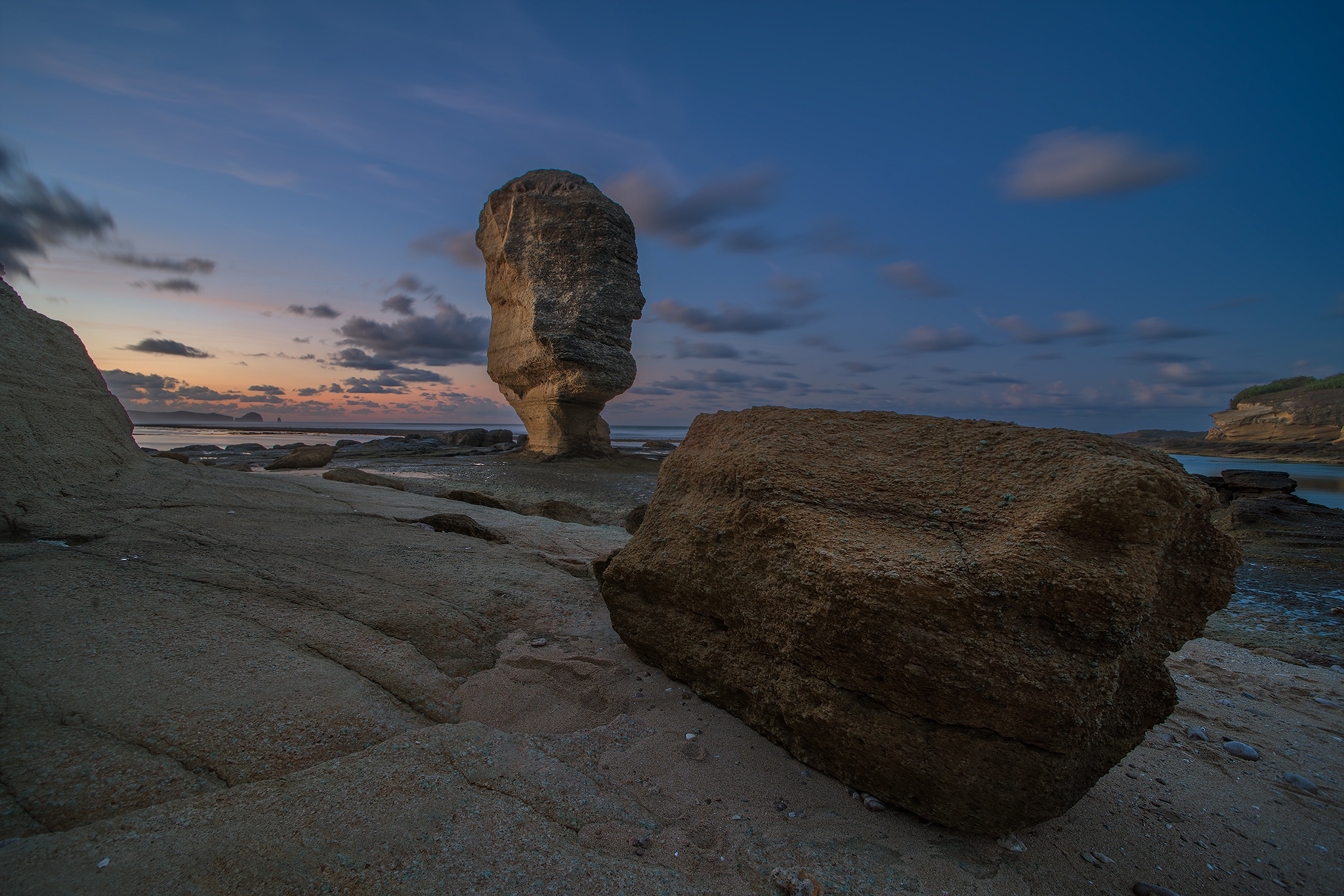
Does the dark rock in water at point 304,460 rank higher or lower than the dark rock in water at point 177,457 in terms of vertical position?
lower

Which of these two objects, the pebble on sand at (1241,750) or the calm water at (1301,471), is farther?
the calm water at (1301,471)

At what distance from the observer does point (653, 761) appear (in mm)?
2107

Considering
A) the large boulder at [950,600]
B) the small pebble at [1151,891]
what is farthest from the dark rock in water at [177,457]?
the small pebble at [1151,891]

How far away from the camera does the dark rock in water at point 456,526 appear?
4.98 metres

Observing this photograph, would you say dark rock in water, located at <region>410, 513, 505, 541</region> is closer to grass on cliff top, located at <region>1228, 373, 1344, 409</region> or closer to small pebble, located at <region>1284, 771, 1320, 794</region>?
small pebble, located at <region>1284, 771, 1320, 794</region>

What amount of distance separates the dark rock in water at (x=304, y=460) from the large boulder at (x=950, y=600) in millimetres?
14131

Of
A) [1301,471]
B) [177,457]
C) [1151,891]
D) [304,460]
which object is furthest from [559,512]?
[1301,471]

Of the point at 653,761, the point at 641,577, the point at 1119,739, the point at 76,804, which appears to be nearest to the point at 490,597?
the point at 641,577

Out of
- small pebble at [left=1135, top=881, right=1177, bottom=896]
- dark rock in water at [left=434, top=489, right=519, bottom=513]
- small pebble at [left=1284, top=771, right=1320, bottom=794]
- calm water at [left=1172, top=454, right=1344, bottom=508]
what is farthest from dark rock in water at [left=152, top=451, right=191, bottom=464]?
calm water at [left=1172, top=454, right=1344, bottom=508]

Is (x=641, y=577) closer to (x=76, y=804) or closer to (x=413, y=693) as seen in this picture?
(x=413, y=693)

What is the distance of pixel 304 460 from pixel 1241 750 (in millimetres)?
16425

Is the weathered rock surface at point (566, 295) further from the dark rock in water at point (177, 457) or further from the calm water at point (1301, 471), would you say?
the calm water at point (1301, 471)

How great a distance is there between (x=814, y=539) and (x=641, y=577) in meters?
1.06

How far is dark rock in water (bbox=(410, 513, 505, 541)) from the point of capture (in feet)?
16.4
